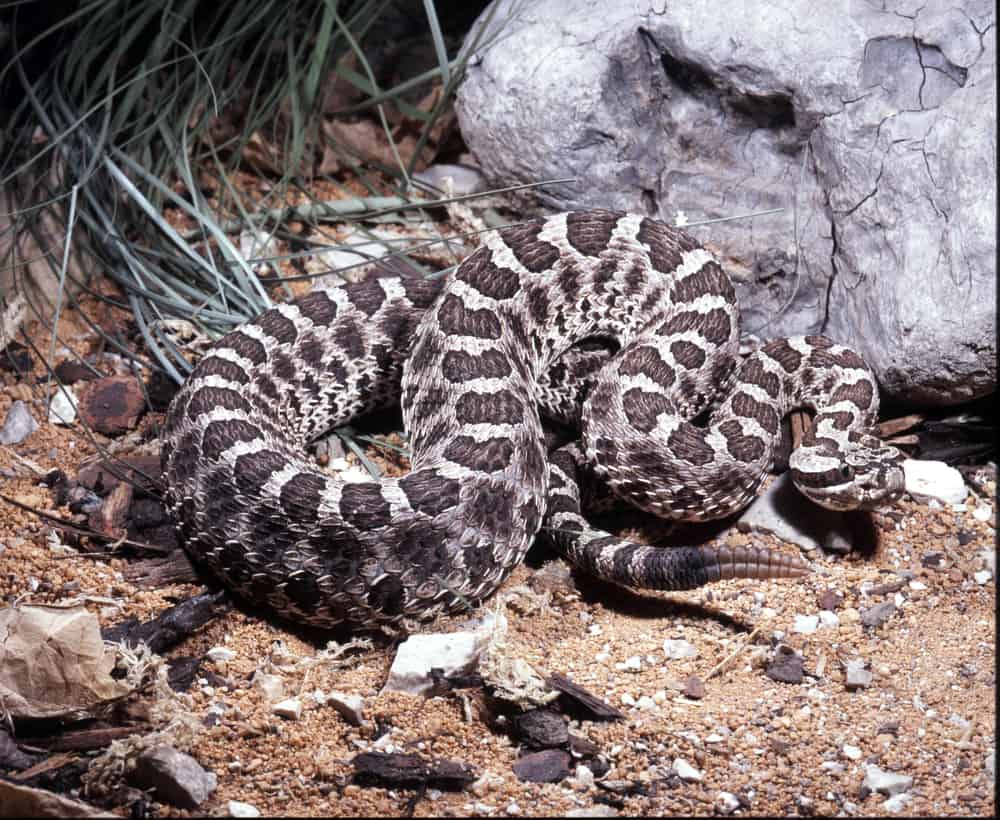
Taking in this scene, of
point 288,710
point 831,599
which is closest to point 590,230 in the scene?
point 831,599

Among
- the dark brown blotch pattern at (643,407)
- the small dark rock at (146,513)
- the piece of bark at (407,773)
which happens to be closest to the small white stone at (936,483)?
the dark brown blotch pattern at (643,407)

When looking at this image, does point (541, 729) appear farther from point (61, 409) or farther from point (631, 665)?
point (61, 409)

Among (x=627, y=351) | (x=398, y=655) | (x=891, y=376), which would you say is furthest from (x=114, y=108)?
(x=891, y=376)

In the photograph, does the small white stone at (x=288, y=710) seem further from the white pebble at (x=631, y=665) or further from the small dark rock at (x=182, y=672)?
the white pebble at (x=631, y=665)

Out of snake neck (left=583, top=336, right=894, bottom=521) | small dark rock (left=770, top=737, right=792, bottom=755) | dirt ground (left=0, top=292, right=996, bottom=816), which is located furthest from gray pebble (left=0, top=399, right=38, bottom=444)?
small dark rock (left=770, top=737, right=792, bottom=755)

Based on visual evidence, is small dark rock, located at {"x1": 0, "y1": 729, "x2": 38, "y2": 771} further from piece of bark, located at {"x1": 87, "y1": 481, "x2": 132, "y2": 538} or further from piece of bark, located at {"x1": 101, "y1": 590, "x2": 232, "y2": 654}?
piece of bark, located at {"x1": 87, "y1": 481, "x2": 132, "y2": 538}

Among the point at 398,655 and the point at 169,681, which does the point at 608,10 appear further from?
the point at 169,681
